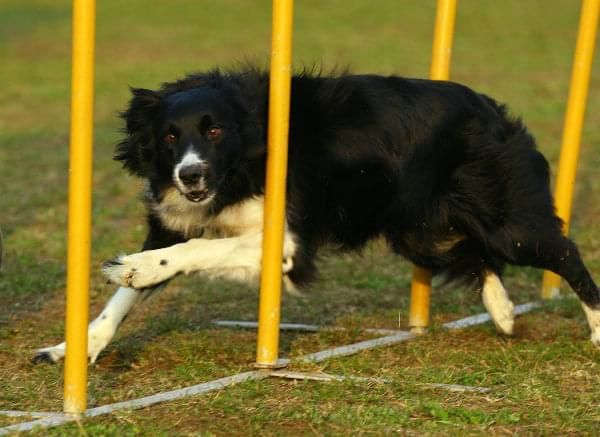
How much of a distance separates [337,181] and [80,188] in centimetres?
147

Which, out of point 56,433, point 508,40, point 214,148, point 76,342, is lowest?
point 56,433

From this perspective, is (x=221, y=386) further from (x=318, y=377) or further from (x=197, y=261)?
(x=197, y=261)

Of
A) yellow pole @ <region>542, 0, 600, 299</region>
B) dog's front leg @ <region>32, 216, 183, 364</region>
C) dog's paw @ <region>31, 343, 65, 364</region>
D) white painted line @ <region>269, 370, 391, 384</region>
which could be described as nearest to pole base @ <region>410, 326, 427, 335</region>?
white painted line @ <region>269, 370, 391, 384</region>

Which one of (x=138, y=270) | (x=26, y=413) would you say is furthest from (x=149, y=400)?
(x=138, y=270)

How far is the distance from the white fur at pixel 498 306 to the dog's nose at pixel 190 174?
1.95m

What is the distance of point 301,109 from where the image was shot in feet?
16.0

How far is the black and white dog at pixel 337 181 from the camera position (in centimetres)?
457

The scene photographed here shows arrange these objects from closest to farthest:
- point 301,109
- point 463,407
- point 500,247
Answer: point 463,407 < point 301,109 < point 500,247

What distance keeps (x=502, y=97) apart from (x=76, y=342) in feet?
39.0

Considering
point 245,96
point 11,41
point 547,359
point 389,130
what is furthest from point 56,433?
point 11,41

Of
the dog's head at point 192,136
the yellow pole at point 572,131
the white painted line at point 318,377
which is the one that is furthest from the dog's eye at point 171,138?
the yellow pole at point 572,131

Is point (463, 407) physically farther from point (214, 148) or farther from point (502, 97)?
point (502, 97)

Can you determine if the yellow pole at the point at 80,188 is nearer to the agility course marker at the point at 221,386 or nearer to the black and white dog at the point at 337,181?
the agility course marker at the point at 221,386

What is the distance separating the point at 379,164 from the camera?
16.3 feet
